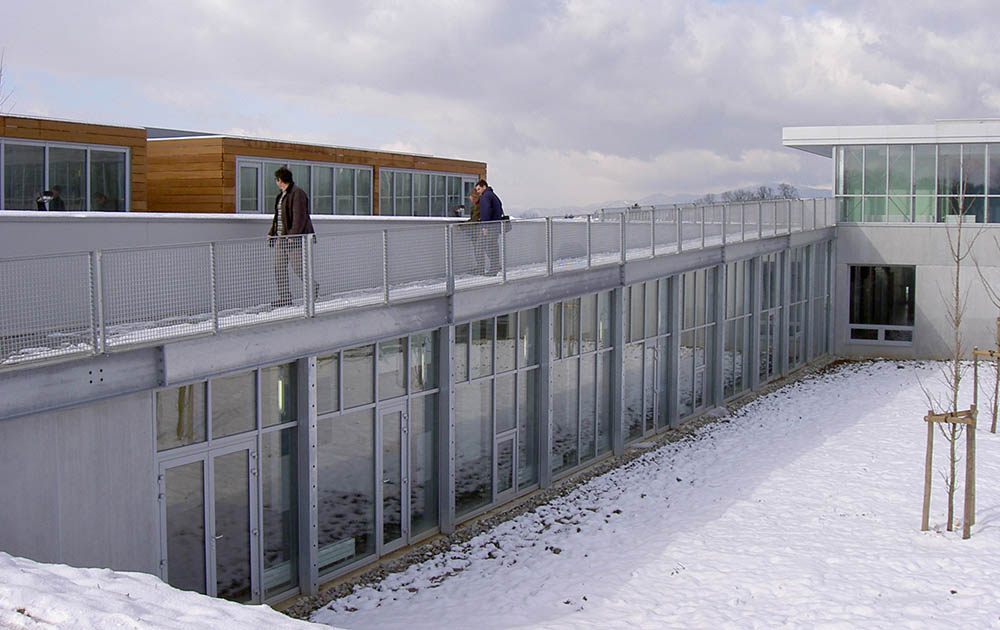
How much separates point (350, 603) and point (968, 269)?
2703cm

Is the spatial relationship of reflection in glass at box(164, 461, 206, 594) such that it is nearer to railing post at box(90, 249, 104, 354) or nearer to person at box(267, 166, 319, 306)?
railing post at box(90, 249, 104, 354)

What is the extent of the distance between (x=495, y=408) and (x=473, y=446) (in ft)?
2.59

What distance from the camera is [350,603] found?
12508 millimetres

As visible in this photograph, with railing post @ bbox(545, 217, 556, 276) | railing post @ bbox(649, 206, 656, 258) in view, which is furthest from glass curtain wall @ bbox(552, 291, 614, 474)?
railing post @ bbox(649, 206, 656, 258)

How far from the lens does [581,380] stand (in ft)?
64.9

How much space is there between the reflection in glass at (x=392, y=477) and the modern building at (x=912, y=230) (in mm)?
23839

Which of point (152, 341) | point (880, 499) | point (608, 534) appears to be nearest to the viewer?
point (152, 341)

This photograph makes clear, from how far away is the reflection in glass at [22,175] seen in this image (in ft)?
63.6

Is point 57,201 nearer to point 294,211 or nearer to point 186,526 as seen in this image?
point 294,211

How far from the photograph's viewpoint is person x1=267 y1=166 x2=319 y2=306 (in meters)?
11.8

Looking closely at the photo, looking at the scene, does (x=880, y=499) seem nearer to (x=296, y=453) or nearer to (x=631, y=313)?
(x=631, y=313)

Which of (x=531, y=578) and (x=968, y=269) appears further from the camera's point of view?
(x=968, y=269)

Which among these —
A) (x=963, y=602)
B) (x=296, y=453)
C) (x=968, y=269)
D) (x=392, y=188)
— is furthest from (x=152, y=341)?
(x=968, y=269)

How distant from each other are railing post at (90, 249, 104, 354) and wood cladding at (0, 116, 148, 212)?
461 inches
